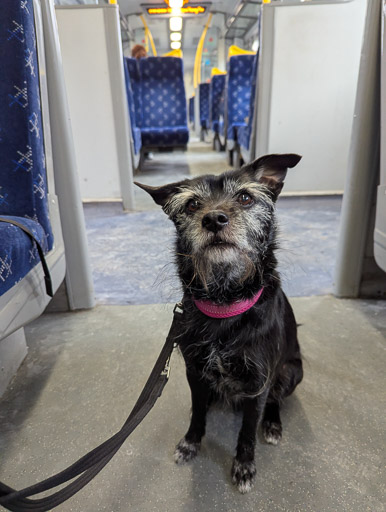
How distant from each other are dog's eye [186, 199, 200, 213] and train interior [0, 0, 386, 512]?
0.17m

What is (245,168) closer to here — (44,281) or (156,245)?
(44,281)

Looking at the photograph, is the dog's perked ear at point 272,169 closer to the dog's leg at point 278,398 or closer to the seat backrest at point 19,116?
the dog's leg at point 278,398

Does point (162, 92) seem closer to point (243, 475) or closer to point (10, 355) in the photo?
point (10, 355)

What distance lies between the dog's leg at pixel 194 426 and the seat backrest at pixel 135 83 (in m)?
5.80

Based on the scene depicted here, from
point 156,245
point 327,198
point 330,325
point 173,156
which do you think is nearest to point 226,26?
point 173,156

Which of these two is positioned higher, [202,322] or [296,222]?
[202,322]

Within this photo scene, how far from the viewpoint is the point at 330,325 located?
175 cm

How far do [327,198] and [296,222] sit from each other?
942 mm

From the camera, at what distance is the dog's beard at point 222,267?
896 mm

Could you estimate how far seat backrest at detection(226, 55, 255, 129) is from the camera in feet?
19.3

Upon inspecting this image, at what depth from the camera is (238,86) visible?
6.00 meters

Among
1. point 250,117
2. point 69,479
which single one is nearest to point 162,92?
point 250,117

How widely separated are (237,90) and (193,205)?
5.82 meters

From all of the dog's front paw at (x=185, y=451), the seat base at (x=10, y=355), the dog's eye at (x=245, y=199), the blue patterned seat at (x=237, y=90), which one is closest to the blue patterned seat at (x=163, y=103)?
the blue patterned seat at (x=237, y=90)
